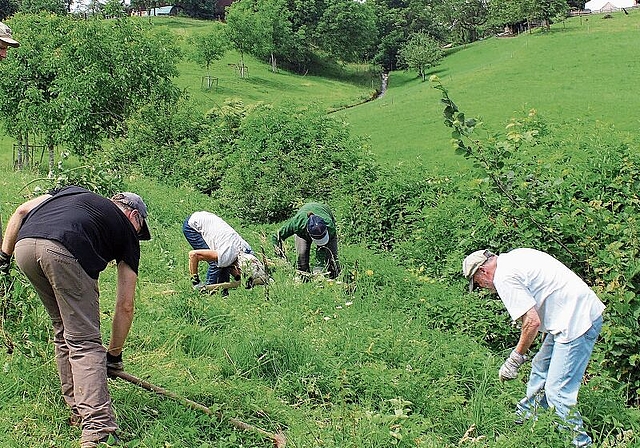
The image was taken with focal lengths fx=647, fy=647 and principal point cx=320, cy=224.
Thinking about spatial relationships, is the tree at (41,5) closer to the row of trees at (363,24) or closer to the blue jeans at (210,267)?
the row of trees at (363,24)

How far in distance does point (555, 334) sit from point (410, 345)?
1.39 m

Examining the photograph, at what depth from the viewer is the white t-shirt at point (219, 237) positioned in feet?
22.7

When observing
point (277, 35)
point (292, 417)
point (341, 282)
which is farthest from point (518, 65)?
point (292, 417)

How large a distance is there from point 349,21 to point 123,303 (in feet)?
Result: 198

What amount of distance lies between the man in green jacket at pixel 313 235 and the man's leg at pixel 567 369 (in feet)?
11.8

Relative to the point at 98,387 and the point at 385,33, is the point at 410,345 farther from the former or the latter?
the point at 385,33

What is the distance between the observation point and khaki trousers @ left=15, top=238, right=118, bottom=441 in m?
3.64

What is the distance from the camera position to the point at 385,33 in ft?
233

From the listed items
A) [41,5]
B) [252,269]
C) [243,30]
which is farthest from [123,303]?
[41,5]

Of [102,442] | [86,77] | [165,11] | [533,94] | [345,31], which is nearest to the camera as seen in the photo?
[102,442]

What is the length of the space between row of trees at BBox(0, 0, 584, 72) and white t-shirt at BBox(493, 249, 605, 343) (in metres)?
48.3

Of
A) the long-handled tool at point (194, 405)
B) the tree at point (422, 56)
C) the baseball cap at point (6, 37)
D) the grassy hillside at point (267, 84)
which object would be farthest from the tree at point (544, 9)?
the long-handled tool at point (194, 405)

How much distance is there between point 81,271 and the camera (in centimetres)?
371

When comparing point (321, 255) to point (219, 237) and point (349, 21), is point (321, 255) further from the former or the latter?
point (349, 21)
